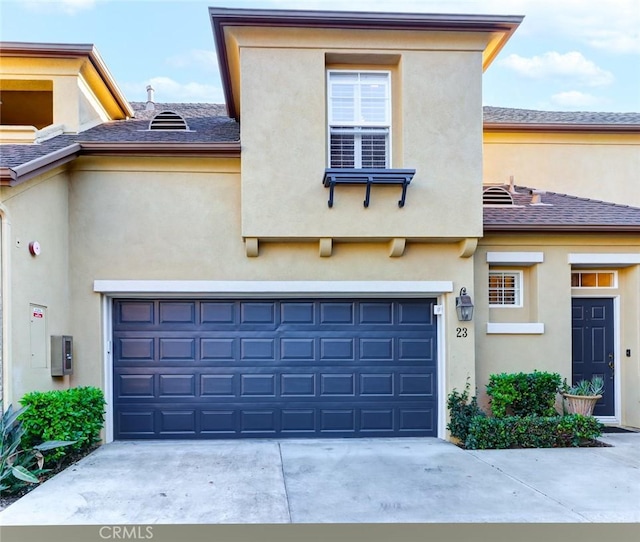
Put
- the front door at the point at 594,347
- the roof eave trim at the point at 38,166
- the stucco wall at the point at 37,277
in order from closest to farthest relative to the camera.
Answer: the roof eave trim at the point at 38,166, the stucco wall at the point at 37,277, the front door at the point at 594,347

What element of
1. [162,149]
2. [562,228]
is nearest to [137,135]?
[162,149]

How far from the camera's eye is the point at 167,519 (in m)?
4.73

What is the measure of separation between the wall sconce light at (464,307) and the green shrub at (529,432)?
1457 mm

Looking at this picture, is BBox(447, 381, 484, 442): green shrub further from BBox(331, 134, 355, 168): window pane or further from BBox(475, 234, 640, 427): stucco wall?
BBox(331, 134, 355, 168): window pane

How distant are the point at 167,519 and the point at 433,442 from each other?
4.25 metres

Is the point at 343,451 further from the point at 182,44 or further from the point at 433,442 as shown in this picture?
the point at 182,44

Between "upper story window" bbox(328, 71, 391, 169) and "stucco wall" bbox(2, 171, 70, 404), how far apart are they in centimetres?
402

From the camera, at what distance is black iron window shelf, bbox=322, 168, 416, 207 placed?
7207 millimetres

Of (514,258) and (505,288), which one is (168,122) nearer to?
(514,258)

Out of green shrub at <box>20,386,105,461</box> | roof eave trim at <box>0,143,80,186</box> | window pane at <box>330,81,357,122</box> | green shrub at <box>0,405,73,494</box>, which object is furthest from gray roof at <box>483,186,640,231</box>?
green shrub at <box>0,405,73,494</box>

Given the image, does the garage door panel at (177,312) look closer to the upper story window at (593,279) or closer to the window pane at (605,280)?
the upper story window at (593,279)

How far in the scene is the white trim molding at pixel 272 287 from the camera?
300 inches

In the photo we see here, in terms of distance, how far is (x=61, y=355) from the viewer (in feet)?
23.1

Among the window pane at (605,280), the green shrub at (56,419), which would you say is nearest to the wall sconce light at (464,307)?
the window pane at (605,280)
